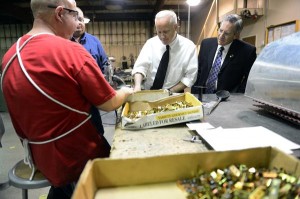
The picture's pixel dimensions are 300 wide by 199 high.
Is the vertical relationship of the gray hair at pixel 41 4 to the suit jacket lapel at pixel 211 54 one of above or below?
above

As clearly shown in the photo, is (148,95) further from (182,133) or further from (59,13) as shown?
(59,13)

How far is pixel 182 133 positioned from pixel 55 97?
1.71ft

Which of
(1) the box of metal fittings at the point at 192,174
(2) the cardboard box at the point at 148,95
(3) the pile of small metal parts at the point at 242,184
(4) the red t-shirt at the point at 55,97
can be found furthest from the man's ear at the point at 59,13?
(3) the pile of small metal parts at the point at 242,184

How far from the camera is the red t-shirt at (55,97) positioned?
2.82ft

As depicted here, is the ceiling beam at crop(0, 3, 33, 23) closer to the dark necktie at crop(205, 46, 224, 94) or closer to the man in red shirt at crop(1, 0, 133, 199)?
the dark necktie at crop(205, 46, 224, 94)

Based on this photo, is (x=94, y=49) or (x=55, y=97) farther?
(x=94, y=49)

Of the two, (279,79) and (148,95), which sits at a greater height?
(279,79)

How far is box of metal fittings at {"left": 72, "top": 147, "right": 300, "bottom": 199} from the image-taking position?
545 millimetres

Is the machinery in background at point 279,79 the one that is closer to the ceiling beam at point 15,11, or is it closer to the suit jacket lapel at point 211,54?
the suit jacket lapel at point 211,54

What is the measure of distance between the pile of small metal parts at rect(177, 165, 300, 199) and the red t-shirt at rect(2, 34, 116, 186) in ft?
1.66

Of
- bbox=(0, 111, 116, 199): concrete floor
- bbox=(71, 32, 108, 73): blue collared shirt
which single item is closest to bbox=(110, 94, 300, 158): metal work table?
bbox=(0, 111, 116, 199): concrete floor

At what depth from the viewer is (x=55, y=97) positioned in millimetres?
874

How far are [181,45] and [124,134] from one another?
1045mm

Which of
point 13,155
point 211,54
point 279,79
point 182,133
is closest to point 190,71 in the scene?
point 211,54
